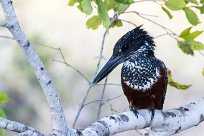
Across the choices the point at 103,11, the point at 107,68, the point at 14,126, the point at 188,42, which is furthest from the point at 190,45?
the point at 14,126

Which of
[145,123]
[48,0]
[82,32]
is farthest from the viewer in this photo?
[48,0]

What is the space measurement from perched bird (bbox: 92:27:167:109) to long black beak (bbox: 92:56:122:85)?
0.08 m

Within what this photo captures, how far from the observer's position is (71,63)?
5863 mm

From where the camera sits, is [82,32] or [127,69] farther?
[82,32]

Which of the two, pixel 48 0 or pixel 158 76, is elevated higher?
pixel 48 0

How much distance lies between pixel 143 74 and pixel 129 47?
0.15 metres

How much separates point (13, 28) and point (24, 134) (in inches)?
10.6

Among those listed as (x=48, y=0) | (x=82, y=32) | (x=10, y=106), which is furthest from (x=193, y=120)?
(x=48, y=0)

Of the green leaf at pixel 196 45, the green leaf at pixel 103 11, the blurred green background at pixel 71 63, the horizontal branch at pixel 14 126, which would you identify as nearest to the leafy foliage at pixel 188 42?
the green leaf at pixel 196 45

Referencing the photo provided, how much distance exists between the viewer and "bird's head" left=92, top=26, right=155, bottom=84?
240 centimetres

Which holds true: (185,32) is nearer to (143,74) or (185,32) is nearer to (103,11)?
(143,74)

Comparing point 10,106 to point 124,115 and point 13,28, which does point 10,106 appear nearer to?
point 124,115

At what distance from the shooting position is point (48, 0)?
261 inches

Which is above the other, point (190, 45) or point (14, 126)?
point (190, 45)
